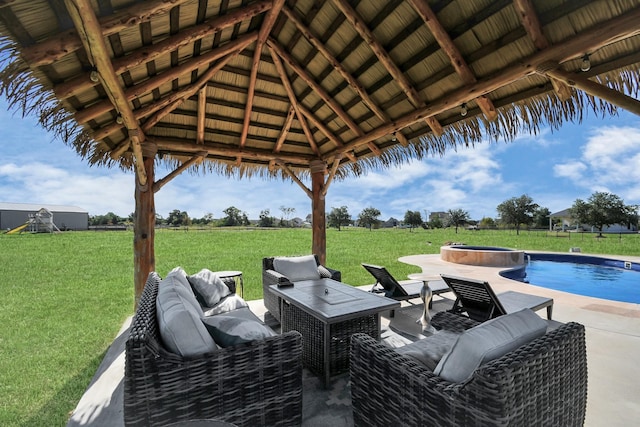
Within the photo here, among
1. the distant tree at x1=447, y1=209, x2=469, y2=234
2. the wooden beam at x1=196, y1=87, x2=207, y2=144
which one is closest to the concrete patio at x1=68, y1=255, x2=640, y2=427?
the wooden beam at x1=196, y1=87, x2=207, y2=144

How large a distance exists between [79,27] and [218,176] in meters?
4.60

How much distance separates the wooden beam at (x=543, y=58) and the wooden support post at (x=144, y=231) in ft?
13.4

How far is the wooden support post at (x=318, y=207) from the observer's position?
6.35 meters

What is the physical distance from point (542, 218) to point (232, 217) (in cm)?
4674

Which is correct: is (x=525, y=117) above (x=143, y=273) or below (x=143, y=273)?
above

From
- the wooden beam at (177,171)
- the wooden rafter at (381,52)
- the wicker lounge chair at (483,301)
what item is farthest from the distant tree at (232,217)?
the wicker lounge chair at (483,301)

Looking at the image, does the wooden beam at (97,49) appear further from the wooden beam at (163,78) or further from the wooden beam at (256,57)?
the wooden beam at (256,57)

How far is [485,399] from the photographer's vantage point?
1.22 m

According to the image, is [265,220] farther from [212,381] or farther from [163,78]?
[212,381]

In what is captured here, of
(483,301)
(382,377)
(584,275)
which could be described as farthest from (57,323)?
(584,275)

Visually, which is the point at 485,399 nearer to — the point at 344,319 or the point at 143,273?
the point at 344,319

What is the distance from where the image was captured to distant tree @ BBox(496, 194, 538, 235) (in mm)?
38353

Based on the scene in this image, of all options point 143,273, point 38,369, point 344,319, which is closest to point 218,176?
point 143,273

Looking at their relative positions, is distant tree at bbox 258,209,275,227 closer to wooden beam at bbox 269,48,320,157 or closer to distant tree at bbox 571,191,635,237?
distant tree at bbox 571,191,635,237
